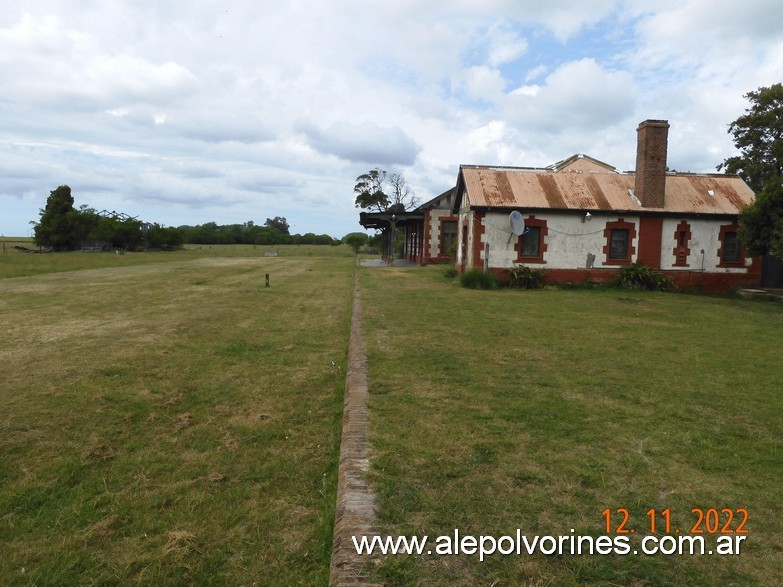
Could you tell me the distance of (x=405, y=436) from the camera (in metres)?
4.32

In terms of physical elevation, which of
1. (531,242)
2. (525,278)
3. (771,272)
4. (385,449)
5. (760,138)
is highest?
(760,138)

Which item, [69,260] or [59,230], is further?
[59,230]

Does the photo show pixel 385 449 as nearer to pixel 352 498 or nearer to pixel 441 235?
pixel 352 498

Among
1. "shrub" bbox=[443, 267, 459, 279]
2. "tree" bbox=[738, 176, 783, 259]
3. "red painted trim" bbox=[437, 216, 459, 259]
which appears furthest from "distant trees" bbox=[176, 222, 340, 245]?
Result: "tree" bbox=[738, 176, 783, 259]

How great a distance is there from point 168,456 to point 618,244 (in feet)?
60.7

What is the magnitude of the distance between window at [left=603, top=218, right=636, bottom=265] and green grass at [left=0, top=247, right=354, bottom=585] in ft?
44.5

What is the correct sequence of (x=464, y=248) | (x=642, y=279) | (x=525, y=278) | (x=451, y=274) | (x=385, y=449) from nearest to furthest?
(x=385, y=449)
(x=525, y=278)
(x=642, y=279)
(x=464, y=248)
(x=451, y=274)

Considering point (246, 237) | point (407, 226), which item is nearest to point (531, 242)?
point (407, 226)

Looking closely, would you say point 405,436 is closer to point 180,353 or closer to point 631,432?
point 631,432

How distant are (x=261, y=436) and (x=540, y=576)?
8.50ft

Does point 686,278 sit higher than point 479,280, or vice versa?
point 686,278

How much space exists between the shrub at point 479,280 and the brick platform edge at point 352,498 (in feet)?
42.0

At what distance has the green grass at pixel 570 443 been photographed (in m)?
2.73

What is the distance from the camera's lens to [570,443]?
4.20 meters
